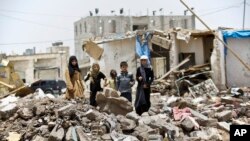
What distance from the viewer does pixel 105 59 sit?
22453 millimetres

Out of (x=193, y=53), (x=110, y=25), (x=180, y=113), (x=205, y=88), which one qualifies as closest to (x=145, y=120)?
(x=180, y=113)

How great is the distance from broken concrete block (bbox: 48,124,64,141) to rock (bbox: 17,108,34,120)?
108 centimetres

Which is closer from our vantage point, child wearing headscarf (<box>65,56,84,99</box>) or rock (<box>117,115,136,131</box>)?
rock (<box>117,115,136,131</box>)

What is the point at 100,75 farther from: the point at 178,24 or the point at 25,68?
the point at 178,24

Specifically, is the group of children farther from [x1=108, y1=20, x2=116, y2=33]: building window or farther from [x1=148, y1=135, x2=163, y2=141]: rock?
[x1=108, y1=20, x2=116, y2=33]: building window

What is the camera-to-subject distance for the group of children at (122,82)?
867 centimetres

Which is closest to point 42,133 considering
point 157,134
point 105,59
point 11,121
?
point 11,121

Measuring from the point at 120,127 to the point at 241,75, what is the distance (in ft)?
36.5

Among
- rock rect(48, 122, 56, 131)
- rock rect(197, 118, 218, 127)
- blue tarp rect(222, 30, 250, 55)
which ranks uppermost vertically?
blue tarp rect(222, 30, 250, 55)

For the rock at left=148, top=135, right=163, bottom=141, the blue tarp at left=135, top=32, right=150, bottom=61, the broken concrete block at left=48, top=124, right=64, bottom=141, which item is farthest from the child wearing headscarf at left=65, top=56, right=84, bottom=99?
the blue tarp at left=135, top=32, right=150, bottom=61

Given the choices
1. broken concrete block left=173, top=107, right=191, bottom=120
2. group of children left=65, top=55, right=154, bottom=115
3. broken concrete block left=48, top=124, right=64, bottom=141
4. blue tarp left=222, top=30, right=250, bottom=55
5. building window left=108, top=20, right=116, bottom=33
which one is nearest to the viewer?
broken concrete block left=48, top=124, right=64, bottom=141

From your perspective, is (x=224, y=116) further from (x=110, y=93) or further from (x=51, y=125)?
(x=51, y=125)

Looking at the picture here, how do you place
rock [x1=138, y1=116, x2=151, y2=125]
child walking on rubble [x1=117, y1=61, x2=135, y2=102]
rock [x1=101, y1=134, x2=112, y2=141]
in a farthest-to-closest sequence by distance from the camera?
child walking on rubble [x1=117, y1=61, x2=135, y2=102] → rock [x1=138, y1=116, x2=151, y2=125] → rock [x1=101, y1=134, x2=112, y2=141]

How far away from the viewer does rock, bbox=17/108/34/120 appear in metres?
8.04
